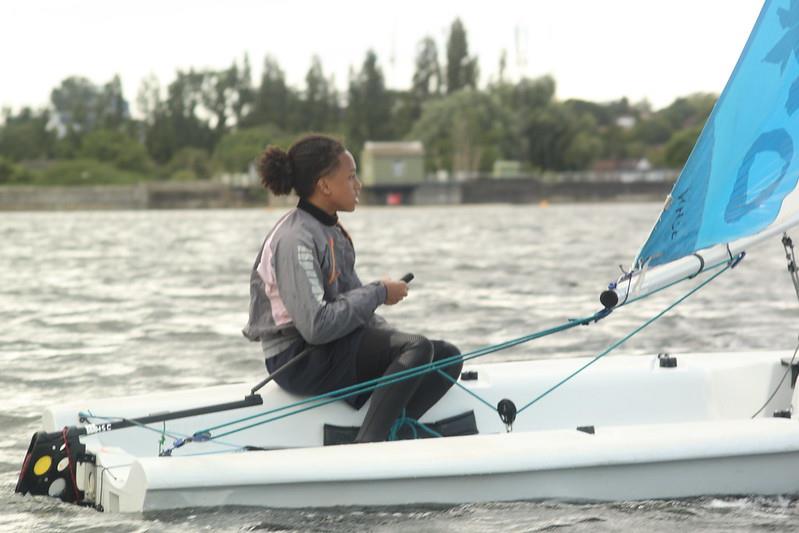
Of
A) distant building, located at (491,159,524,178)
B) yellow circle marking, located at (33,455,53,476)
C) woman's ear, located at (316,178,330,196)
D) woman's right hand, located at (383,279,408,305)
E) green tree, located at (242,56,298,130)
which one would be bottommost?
distant building, located at (491,159,524,178)

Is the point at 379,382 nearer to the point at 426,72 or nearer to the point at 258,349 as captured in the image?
the point at 258,349

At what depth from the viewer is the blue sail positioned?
416 cm

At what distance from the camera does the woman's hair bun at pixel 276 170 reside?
409 cm

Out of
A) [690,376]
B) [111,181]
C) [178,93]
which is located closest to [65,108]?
[178,93]

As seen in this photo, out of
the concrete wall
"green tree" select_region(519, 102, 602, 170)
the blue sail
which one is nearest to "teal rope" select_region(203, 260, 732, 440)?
the blue sail

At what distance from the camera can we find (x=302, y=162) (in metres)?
4.12

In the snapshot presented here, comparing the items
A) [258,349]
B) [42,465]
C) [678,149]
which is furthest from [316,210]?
[678,149]

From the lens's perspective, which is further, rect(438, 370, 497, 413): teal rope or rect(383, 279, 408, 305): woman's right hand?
rect(438, 370, 497, 413): teal rope

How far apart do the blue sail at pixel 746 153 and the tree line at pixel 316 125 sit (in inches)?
3156

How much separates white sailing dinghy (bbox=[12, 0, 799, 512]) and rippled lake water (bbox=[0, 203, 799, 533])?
0.09 metres

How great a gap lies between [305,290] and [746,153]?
1504 millimetres

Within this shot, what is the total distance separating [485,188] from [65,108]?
55915mm

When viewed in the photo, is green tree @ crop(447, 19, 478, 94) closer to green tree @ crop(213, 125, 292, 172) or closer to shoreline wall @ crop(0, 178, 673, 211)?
green tree @ crop(213, 125, 292, 172)

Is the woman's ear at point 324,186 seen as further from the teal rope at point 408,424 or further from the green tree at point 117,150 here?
the green tree at point 117,150
